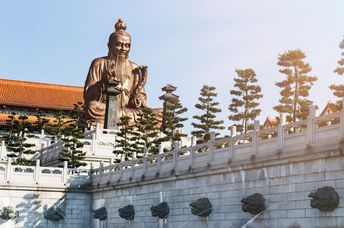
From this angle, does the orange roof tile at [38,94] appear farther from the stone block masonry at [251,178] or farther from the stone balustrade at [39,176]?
the stone block masonry at [251,178]

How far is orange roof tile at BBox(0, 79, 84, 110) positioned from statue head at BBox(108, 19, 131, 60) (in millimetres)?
13190

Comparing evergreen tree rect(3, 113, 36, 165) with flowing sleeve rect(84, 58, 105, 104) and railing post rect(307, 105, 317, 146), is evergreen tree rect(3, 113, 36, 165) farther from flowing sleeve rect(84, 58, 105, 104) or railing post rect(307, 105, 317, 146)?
railing post rect(307, 105, 317, 146)

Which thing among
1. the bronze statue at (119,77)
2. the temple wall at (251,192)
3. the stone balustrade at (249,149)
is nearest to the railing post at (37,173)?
the stone balustrade at (249,149)

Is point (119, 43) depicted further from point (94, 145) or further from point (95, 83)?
point (94, 145)

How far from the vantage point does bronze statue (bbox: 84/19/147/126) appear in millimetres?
45531

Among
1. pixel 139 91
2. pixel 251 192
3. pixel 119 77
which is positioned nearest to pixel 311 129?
pixel 251 192

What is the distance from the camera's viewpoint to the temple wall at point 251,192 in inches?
601

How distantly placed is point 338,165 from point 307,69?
20426 millimetres

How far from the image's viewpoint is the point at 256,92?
37.3m

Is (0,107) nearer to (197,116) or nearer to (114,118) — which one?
(114,118)

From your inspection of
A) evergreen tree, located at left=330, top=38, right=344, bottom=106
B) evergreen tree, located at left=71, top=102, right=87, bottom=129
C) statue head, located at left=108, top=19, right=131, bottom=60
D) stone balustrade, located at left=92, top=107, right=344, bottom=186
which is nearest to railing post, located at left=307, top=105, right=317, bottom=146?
stone balustrade, located at left=92, top=107, right=344, bottom=186

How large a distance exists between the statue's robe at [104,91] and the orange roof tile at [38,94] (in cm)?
1298

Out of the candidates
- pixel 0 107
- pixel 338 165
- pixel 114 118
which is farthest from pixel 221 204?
pixel 0 107

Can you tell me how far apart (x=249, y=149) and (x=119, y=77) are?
3020 cm
